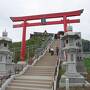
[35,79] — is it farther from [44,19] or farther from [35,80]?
[44,19]

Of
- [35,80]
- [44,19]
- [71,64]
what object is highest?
[44,19]

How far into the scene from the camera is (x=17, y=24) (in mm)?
32000

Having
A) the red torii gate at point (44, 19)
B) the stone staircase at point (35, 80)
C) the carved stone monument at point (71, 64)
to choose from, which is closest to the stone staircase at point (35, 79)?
the stone staircase at point (35, 80)

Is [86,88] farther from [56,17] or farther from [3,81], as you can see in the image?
[56,17]

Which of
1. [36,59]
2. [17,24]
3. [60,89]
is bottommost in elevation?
[60,89]

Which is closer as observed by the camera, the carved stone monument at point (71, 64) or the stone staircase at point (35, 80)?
the stone staircase at point (35, 80)

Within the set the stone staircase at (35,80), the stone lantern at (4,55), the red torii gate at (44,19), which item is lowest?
the stone staircase at (35,80)

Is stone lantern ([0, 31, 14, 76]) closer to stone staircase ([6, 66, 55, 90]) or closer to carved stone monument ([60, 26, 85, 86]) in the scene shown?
stone staircase ([6, 66, 55, 90])

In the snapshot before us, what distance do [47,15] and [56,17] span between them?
3.56ft

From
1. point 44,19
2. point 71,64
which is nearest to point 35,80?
point 71,64

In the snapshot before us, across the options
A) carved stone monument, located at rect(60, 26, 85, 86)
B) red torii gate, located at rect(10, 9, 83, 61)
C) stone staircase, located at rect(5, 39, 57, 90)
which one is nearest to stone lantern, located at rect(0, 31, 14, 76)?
stone staircase, located at rect(5, 39, 57, 90)

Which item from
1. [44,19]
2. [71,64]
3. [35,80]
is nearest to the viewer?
[71,64]

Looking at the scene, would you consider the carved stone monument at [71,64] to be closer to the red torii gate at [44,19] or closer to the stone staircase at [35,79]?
the stone staircase at [35,79]

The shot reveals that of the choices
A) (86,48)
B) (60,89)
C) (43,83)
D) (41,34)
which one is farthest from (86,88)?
(41,34)
